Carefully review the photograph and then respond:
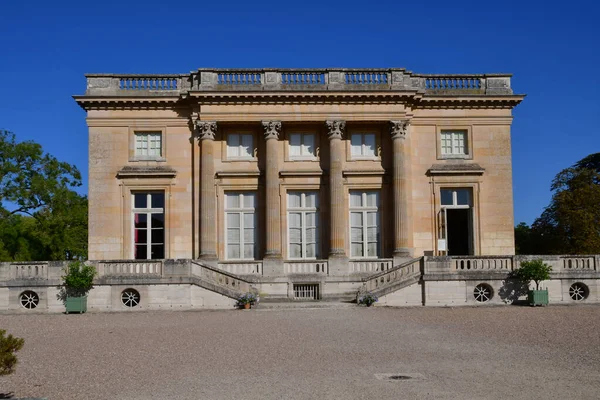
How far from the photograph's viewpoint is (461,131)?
28.1 m

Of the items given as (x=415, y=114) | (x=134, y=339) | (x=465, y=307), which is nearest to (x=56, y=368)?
(x=134, y=339)

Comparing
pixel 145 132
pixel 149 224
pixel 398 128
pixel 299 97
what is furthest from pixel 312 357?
pixel 145 132

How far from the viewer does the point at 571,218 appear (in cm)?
4109

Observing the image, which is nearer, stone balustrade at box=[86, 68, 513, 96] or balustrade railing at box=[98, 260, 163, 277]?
balustrade railing at box=[98, 260, 163, 277]

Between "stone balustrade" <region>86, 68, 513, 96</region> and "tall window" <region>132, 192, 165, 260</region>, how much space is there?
432 centimetres

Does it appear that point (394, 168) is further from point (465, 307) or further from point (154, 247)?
point (154, 247)

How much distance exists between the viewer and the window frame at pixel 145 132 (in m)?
27.3

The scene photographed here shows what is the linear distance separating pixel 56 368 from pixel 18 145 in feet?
118

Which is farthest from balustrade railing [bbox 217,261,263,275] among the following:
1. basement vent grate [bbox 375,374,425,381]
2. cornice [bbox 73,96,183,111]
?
basement vent grate [bbox 375,374,425,381]

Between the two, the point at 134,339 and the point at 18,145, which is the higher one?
the point at 18,145

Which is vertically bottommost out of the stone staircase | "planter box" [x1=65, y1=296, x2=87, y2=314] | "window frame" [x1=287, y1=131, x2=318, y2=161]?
"planter box" [x1=65, y1=296, x2=87, y2=314]

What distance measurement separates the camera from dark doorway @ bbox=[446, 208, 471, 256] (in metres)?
28.0

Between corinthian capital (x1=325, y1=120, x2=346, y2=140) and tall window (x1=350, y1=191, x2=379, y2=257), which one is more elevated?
corinthian capital (x1=325, y1=120, x2=346, y2=140)

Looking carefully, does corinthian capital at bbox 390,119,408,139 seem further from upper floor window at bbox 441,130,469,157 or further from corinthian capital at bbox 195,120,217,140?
corinthian capital at bbox 195,120,217,140
